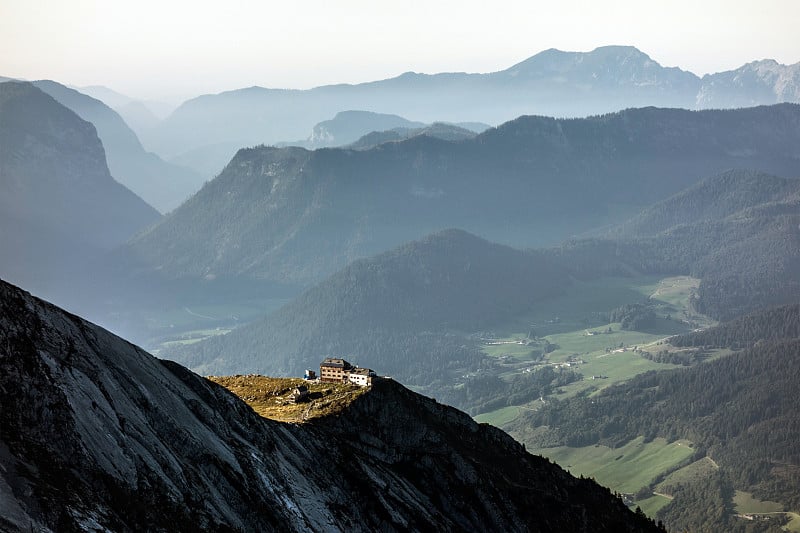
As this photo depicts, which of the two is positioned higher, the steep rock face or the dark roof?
the dark roof

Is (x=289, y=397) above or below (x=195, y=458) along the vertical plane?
above

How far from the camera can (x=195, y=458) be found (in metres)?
69.6

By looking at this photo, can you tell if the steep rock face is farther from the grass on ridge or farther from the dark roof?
the dark roof

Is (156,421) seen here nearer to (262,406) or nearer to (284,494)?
(284,494)

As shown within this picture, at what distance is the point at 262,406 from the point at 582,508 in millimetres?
41081

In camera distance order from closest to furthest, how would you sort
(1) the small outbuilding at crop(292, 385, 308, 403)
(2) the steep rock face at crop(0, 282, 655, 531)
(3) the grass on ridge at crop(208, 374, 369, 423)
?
(2) the steep rock face at crop(0, 282, 655, 531) → (3) the grass on ridge at crop(208, 374, 369, 423) → (1) the small outbuilding at crop(292, 385, 308, 403)

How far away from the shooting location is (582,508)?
409ft

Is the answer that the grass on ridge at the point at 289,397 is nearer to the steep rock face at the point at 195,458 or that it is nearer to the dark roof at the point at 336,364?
the steep rock face at the point at 195,458

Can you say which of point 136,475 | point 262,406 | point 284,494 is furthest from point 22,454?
point 262,406

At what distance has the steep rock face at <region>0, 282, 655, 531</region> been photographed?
55.2 metres

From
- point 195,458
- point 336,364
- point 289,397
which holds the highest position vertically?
point 336,364

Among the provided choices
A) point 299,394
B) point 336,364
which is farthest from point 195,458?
point 336,364

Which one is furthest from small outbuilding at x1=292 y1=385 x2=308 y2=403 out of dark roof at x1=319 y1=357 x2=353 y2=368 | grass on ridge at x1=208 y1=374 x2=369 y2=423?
dark roof at x1=319 y1=357 x2=353 y2=368

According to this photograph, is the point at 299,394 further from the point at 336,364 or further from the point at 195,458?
the point at 195,458
